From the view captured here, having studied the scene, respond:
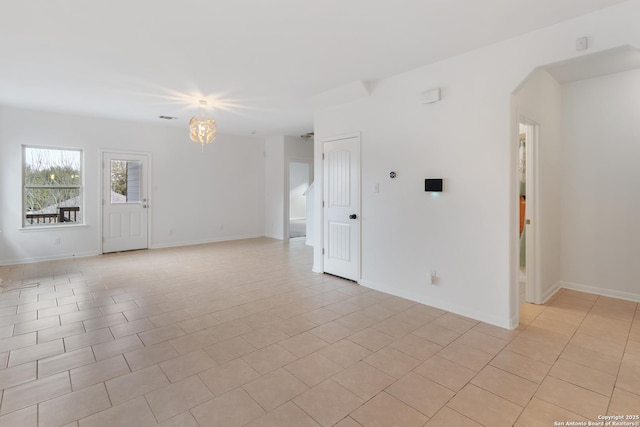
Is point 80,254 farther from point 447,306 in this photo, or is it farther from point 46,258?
point 447,306

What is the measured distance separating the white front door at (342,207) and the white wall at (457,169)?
159 millimetres

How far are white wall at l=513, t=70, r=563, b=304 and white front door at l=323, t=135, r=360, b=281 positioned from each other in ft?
6.61

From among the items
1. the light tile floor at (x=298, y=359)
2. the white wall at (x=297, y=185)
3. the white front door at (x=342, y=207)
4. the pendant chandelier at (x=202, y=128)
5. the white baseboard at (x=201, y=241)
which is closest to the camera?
the light tile floor at (x=298, y=359)

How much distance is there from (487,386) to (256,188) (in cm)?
729

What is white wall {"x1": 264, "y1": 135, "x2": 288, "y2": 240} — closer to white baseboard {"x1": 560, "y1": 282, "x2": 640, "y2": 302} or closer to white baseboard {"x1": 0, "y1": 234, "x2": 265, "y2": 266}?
white baseboard {"x1": 0, "y1": 234, "x2": 265, "y2": 266}

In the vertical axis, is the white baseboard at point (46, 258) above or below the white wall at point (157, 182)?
below

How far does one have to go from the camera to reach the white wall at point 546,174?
3.59 m

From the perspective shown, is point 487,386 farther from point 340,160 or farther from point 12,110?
point 12,110

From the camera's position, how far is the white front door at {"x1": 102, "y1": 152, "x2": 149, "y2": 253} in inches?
254

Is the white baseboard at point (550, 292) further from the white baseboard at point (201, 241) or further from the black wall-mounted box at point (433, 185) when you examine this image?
the white baseboard at point (201, 241)

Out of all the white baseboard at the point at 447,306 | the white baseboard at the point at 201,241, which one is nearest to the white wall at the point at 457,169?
the white baseboard at the point at 447,306

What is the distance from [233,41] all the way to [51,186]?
5150mm

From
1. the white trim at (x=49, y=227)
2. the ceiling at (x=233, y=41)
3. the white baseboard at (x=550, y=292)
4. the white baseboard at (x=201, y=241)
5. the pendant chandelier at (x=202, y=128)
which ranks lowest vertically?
the white baseboard at (x=550, y=292)

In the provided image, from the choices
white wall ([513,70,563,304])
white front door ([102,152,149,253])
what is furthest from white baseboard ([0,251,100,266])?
white wall ([513,70,563,304])
